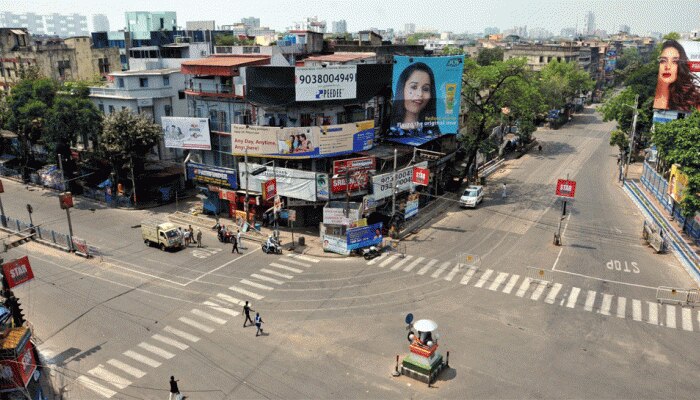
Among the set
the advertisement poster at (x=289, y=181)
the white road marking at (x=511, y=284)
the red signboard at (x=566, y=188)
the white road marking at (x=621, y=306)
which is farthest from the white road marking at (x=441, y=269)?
the advertisement poster at (x=289, y=181)

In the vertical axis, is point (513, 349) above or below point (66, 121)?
below

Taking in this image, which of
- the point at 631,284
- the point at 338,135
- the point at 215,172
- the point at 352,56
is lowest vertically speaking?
the point at 631,284

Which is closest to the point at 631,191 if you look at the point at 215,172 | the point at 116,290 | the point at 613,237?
the point at 613,237

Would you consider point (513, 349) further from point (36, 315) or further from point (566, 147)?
point (566, 147)

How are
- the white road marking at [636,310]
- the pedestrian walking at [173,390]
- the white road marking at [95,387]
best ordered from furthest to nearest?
the white road marking at [636,310]
the white road marking at [95,387]
the pedestrian walking at [173,390]

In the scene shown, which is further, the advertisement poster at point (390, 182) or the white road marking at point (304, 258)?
the advertisement poster at point (390, 182)

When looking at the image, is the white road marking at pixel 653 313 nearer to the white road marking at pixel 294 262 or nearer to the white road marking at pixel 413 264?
the white road marking at pixel 413 264

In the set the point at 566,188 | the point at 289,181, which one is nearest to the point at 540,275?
the point at 566,188

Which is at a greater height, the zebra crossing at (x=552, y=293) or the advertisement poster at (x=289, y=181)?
the advertisement poster at (x=289, y=181)
